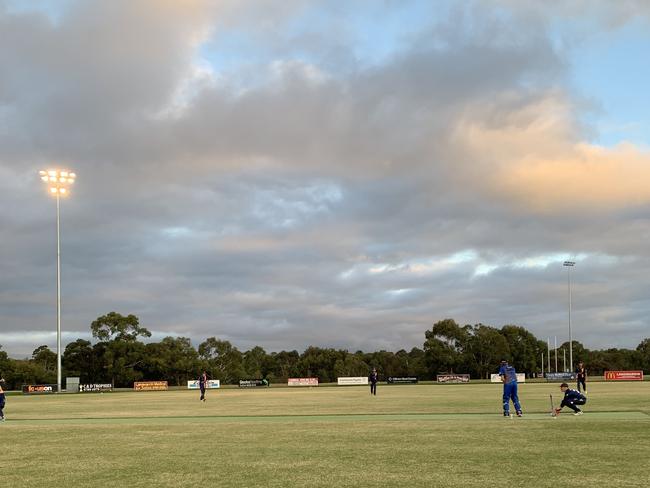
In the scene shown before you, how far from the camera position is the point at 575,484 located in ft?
34.7

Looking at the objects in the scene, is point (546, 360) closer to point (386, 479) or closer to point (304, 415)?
point (304, 415)

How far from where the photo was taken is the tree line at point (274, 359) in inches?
4365

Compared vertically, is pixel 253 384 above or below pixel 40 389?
below

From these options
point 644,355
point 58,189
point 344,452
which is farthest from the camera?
point 644,355

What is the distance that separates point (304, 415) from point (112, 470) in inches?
592

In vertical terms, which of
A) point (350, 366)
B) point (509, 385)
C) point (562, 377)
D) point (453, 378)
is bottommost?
point (350, 366)

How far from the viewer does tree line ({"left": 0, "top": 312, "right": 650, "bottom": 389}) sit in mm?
110875

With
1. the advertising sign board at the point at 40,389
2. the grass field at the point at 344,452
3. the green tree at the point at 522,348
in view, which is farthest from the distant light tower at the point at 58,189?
the green tree at the point at 522,348

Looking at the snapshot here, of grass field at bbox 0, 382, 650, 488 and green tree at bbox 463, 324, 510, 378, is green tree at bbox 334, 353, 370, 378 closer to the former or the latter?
green tree at bbox 463, 324, 510, 378

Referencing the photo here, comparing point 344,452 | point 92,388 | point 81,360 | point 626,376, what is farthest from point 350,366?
point 344,452

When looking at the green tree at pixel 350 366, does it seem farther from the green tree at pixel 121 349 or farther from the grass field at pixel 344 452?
the grass field at pixel 344 452

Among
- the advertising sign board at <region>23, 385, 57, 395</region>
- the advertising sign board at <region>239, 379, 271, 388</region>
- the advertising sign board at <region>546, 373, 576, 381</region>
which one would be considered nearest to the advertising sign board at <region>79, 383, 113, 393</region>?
the advertising sign board at <region>23, 385, 57, 395</region>

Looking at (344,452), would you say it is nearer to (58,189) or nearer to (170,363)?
(58,189)

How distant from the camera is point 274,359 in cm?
15350
